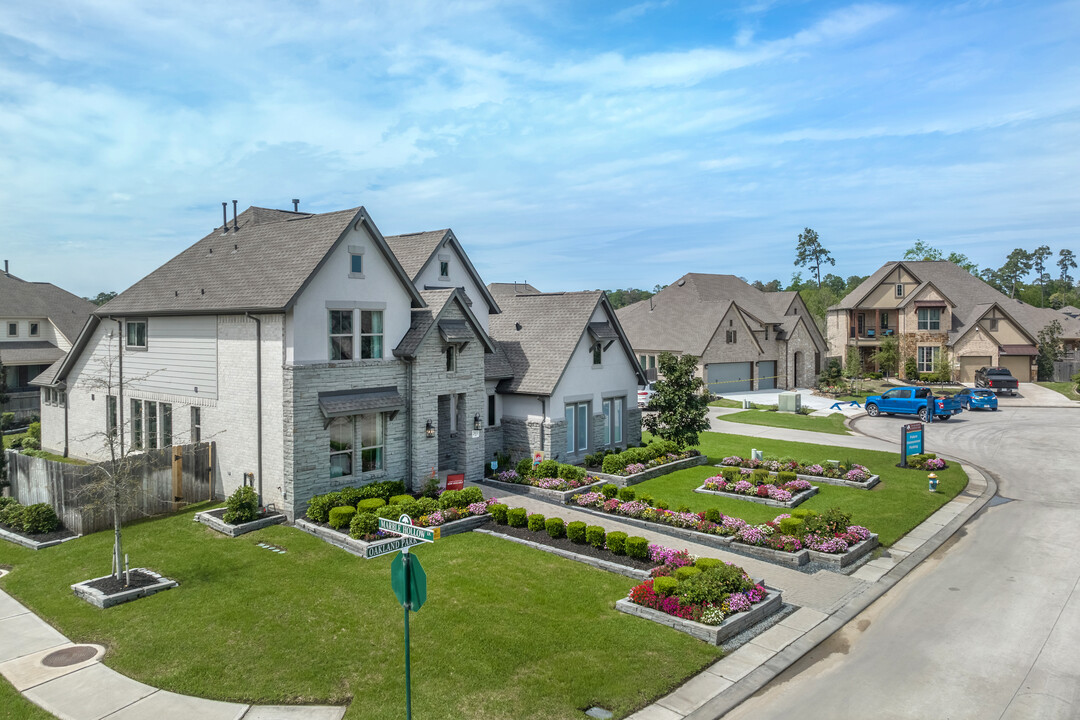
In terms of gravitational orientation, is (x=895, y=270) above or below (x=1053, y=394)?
above

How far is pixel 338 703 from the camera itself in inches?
405

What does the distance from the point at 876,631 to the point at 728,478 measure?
11.6m

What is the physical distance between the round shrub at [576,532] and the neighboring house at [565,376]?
8208mm

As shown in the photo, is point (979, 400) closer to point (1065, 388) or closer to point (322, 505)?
point (1065, 388)

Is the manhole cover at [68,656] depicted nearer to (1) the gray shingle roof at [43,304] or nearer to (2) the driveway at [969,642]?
(2) the driveway at [969,642]

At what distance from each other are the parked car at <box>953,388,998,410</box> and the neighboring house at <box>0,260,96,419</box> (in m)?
60.4

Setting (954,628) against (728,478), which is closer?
(954,628)

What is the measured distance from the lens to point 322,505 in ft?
62.2

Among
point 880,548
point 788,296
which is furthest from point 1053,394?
point 880,548

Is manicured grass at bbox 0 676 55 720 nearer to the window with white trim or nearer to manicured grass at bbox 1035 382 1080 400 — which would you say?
manicured grass at bbox 1035 382 1080 400

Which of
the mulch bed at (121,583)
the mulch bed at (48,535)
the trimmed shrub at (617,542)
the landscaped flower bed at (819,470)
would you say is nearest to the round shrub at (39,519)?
the mulch bed at (48,535)

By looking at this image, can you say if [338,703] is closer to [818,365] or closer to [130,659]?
[130,659]

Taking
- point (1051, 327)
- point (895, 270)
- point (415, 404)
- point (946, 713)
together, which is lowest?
point (946, 713)

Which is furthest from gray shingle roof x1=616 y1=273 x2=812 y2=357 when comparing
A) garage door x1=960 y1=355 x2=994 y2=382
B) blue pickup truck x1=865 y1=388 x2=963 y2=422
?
garage door x1=960 y1=355 x2=994 y2=382
